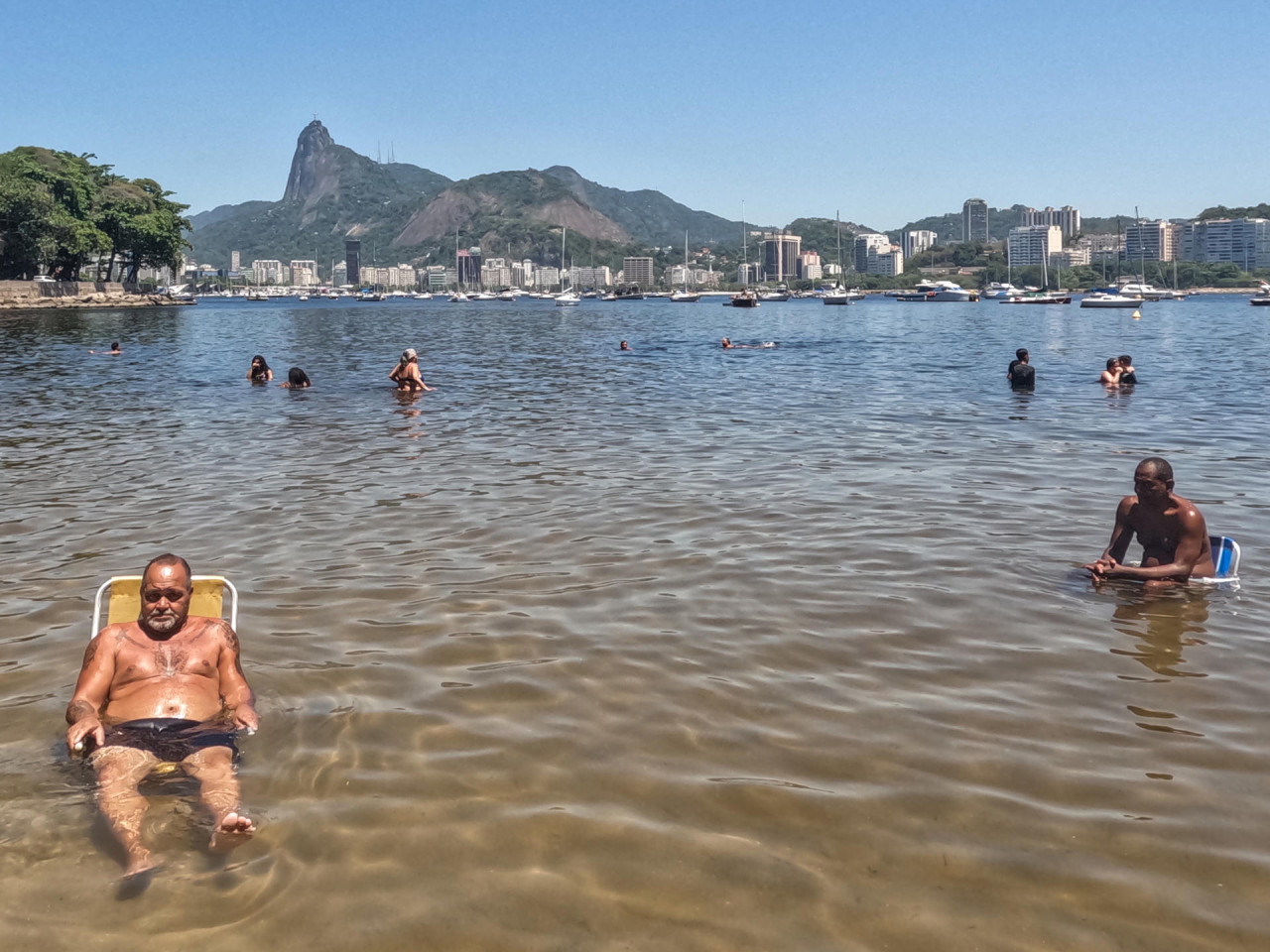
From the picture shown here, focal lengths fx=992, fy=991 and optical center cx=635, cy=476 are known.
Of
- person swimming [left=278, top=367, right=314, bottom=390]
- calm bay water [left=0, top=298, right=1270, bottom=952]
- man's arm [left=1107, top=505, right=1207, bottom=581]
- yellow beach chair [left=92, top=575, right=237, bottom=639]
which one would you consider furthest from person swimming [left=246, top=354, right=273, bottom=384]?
man's arm [left=1107, top=505, right=1207, bottom=581]

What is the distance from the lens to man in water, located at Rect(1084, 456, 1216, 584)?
7746 mm

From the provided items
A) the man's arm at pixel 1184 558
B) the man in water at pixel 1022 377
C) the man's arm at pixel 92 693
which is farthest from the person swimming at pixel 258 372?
the man's arm at pixel 1184 558

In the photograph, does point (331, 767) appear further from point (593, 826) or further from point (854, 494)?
point (854, 494)

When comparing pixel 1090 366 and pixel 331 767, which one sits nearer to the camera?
pixel 331 767

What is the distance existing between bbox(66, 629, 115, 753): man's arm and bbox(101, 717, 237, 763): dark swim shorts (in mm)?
103

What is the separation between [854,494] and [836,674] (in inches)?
227

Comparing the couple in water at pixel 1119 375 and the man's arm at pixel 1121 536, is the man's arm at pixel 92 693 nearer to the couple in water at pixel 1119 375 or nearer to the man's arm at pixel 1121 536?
the man's arm at pixel 1121 536

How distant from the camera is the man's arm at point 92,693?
4898 mm

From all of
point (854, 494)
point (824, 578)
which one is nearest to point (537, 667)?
point (824, 578)

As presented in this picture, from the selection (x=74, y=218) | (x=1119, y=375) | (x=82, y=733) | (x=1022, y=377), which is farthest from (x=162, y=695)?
(x=74, y=218)

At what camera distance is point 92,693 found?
5164 mm

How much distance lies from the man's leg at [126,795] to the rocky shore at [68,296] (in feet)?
301

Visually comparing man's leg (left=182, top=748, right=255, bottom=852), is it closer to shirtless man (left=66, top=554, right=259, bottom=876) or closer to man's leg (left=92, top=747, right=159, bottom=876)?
shirtless man (left=66, top=554, right=259, bottom=876)

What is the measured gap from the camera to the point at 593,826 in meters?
4.52
